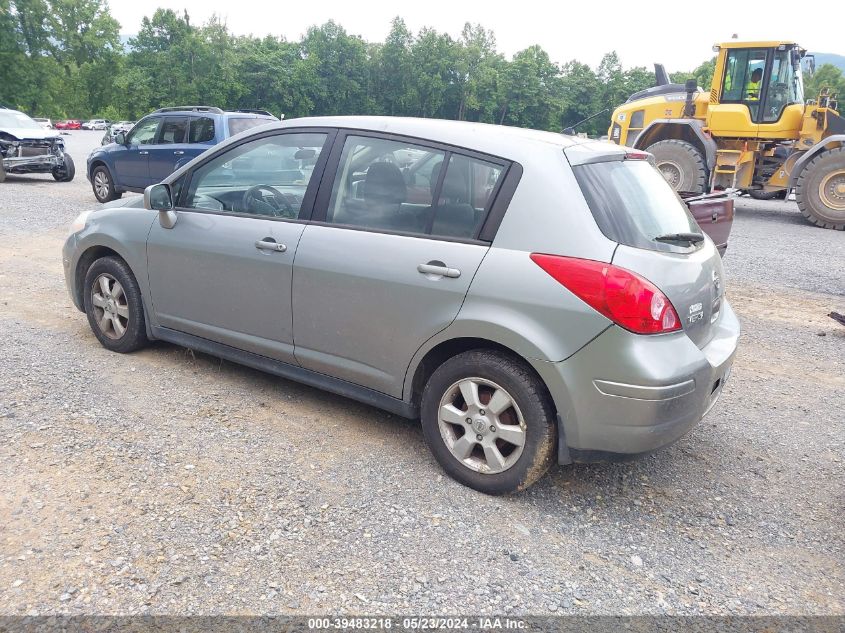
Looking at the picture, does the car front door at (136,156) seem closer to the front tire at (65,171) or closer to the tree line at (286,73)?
the front tire at (65,171)

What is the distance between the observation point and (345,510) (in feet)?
10.3

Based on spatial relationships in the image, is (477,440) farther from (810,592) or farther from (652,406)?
(810,592)

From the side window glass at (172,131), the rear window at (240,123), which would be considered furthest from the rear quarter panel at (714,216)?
the side window glass at (172,131)

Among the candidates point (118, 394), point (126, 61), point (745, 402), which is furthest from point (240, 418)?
point (126, 61)

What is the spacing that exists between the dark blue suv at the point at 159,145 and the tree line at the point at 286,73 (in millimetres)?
68532

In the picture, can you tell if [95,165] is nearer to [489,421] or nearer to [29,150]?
[29,150]

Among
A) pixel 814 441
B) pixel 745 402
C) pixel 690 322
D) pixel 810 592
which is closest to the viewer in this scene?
pixel 810 592

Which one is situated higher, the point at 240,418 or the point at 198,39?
the point at 198,39

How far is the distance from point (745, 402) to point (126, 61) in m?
99.8

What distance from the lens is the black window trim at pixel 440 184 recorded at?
10.6ft

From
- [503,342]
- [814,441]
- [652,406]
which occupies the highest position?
[503,342]

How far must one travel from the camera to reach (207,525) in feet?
9.72

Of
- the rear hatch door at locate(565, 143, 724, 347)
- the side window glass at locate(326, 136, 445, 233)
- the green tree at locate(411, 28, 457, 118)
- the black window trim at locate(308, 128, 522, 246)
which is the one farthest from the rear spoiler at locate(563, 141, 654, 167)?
the green tree at locate(411, 28, 457, 118)

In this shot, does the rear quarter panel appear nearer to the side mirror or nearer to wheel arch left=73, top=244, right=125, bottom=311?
the side mirror
